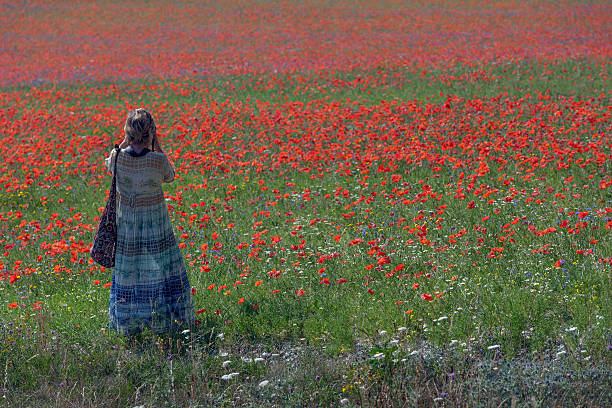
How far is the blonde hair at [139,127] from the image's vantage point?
210 inches

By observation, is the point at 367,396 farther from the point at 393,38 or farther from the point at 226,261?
the point at 393,38

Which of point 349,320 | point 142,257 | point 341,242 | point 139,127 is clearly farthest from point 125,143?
point 341,242

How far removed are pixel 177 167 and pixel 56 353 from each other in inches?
283

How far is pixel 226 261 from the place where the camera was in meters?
7.34

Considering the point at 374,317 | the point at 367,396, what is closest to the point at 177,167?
the point at 374,317

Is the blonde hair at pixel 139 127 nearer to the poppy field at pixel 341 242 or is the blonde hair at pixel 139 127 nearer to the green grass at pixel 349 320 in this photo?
the poppy field at pixel 341 242

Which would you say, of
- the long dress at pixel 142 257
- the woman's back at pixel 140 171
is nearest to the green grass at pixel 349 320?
the long dress at pixel 142 257

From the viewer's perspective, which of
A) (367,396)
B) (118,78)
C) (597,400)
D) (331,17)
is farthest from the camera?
(331,17)

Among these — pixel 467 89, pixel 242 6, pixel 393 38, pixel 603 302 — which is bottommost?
pixel 603 302

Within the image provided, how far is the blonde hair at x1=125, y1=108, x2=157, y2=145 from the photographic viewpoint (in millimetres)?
5332

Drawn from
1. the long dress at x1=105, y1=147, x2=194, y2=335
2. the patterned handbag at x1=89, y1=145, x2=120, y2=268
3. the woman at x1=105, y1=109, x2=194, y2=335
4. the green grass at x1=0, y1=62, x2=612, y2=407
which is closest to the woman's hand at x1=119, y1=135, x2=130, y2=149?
the woman at x1=105, y1=109, x2=194, y2=335

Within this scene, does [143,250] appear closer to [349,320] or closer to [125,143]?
[125,143]

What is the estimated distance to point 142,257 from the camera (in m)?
5.62

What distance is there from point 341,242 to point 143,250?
2.83 meters
